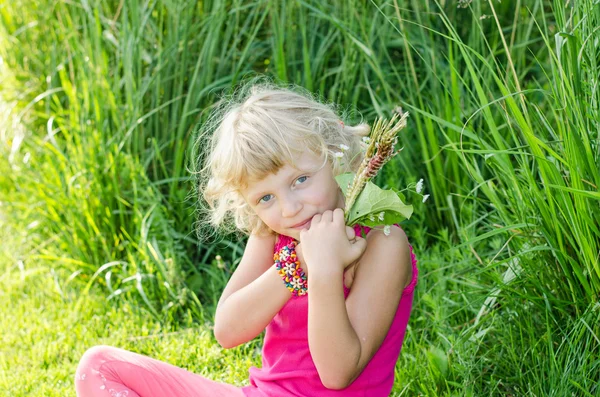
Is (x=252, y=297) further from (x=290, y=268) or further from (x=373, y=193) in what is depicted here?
(x=373, y=193)

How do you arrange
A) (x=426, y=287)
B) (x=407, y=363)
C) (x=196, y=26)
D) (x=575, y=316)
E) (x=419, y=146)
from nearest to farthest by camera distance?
(x=575, y=316) → (x=407, y=363) → (x=426, y=287) → (x=419, y=146) → (x=196, y=26)

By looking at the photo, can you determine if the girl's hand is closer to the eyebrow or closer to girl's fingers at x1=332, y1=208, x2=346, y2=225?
girl's fingers at x1=332, y1=208, x2=346, y2=225

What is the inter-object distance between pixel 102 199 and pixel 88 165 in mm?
159

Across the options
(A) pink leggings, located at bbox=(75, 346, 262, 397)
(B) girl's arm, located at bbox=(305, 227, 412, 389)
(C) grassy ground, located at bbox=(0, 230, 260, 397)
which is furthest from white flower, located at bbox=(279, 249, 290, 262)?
(C) grassy ground, located at bbox=(0, 230, 260, 397)

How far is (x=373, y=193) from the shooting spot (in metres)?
1.87

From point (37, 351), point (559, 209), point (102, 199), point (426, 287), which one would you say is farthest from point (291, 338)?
point (102, 199)

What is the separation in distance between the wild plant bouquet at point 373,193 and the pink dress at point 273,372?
0.14 m

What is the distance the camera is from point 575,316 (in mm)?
2262

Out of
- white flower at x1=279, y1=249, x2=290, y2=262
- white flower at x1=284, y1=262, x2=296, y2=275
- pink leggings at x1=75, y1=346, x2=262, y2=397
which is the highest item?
white flower at x1=279, y1=249, x2=290, y2=262

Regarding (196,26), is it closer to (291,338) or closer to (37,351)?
(37,351)

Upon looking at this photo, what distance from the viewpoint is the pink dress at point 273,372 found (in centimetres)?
205

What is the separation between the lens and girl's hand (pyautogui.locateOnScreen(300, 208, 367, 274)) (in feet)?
5.98

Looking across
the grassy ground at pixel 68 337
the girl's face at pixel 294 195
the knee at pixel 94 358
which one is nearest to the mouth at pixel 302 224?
the girl's face at pixel 294 195

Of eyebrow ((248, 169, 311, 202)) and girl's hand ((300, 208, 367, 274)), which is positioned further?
eyebrow ((248, 169, 311, 202))
